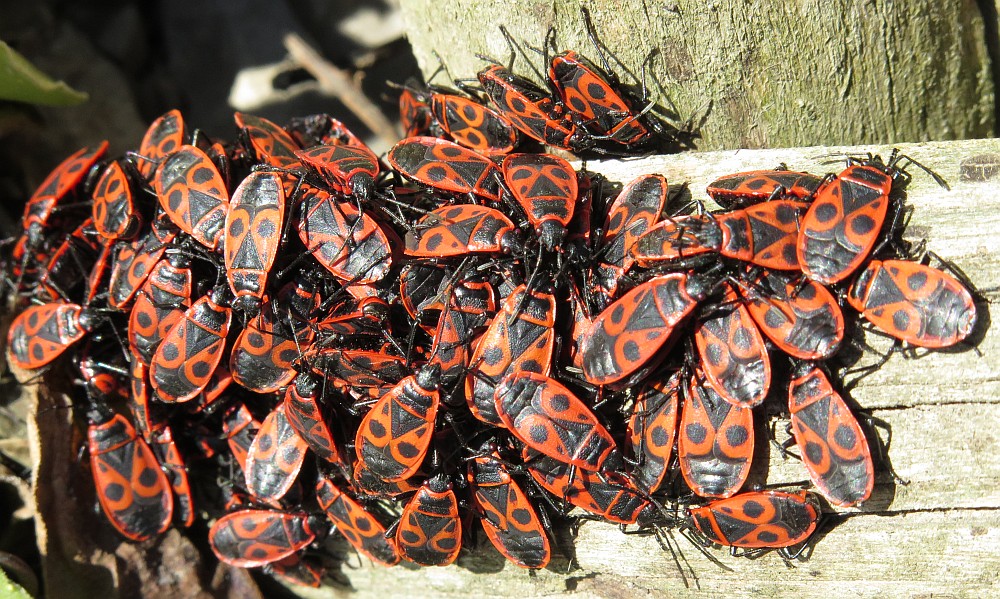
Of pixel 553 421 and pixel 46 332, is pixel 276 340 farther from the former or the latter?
pixel 46 332

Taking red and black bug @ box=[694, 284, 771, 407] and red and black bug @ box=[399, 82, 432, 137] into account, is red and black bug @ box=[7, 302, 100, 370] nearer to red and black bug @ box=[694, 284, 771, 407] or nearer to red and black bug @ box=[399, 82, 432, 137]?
red and black bug @ box=[399, 82, 432, 137]

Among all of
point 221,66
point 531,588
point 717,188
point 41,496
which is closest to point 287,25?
point 221,66

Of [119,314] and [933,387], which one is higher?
[119,314]

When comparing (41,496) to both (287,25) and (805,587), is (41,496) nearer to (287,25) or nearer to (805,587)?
(805,587)

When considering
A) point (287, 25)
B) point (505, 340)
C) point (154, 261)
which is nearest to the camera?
point (505, 340)

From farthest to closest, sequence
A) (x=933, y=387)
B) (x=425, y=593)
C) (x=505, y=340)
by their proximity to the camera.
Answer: (x=425, y=593), (x=505, y=340), (x=933, y=387)

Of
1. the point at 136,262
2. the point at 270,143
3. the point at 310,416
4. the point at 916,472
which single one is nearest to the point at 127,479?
the point at 136,262

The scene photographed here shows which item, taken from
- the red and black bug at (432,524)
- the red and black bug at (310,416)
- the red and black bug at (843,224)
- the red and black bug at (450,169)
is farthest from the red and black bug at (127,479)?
the red and black bug at (843,224)
